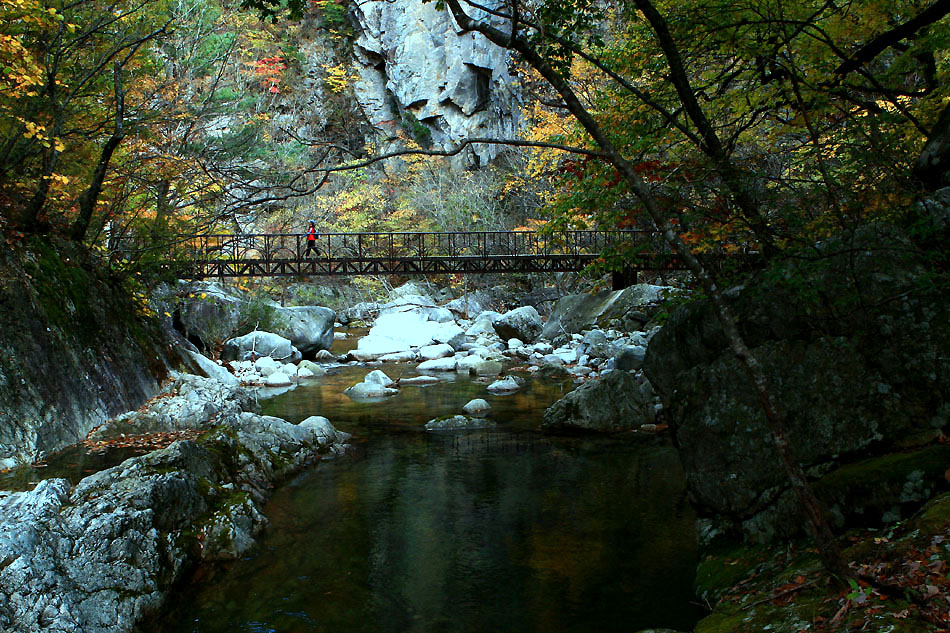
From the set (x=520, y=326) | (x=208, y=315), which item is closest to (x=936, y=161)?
(x=520, y=326)

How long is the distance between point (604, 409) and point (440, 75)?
1130 inches

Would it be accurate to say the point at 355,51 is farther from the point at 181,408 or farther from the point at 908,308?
the point at 908,308

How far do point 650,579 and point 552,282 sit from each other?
2414 cm

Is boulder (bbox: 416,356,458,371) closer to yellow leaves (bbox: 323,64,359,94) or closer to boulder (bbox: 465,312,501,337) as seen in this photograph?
boulder (bbox: 465,312,501,337)

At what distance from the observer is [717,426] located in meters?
4.79

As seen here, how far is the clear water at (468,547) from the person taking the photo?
4742mm

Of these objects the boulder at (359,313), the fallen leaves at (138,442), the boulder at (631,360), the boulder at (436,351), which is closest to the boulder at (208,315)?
the boulder at (436,351)

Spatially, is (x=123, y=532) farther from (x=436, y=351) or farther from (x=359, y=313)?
(x=359, y=313)

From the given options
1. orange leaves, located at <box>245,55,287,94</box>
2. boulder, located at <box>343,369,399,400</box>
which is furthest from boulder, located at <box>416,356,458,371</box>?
orange leaves, located at <box>245,55,287,94</box>

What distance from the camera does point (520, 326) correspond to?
20766 mm

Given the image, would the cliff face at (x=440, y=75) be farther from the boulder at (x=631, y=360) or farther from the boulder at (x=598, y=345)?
the boulder at (x=631, y=360)

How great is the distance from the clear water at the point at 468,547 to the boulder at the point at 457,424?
0.87 meters

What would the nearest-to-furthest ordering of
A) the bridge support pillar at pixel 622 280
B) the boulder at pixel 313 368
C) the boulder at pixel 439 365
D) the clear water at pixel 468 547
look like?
the clear water at pixel 468 547, the boulder at pixel 313 368, the boulder at pixel 439 365, the bridge support pillar at pixel 622 280

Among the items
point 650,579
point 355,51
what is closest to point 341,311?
point 355,51
